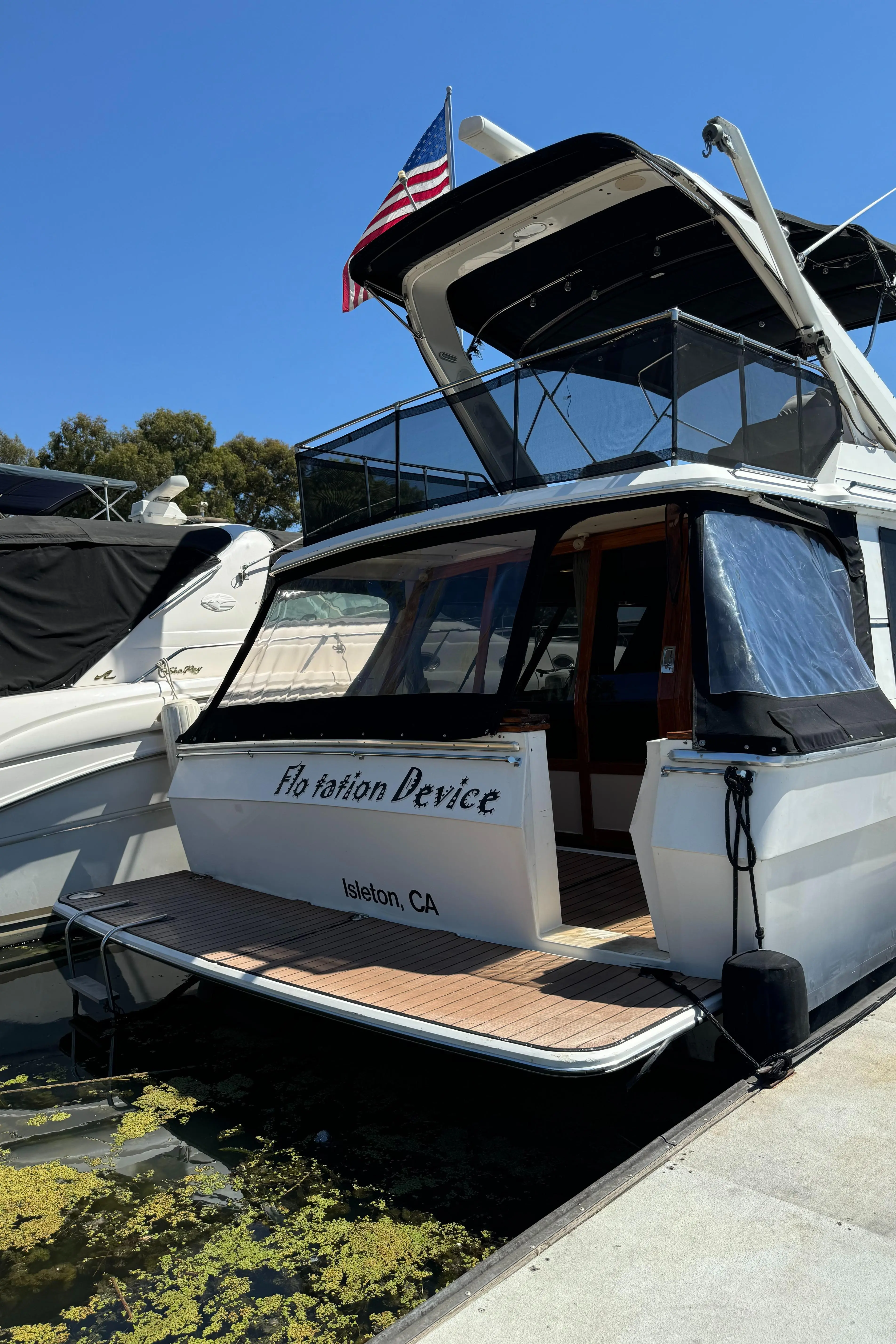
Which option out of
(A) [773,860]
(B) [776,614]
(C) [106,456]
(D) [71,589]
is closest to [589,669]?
(B) [776,614]

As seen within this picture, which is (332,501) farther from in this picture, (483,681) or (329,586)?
(483,681)

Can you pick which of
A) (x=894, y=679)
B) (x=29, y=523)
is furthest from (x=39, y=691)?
(x=894, y=679)

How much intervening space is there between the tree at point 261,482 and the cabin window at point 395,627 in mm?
28273

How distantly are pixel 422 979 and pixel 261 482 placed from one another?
3209cm

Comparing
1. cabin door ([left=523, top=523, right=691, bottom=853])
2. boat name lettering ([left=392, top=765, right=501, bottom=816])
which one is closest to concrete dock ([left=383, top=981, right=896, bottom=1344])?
boat name lettering ([left=392, top=765, right=501, bottom=816])

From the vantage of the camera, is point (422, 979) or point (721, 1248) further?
point (422, 979)

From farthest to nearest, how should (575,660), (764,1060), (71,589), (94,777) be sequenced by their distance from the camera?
1. (71,589)
2. (94,777)
3. (575,660)
4. (764,1060)

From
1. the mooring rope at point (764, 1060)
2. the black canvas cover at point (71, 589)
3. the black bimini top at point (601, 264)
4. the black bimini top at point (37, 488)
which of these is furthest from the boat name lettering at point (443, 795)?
the black bimini top at point (37, 488)

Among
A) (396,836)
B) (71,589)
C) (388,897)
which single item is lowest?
(388,897)

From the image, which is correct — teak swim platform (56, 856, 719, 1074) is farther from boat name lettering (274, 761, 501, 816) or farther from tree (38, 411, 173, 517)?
tree (38, 411, 173, 517)

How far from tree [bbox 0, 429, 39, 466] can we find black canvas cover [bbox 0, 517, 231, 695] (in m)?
31.1

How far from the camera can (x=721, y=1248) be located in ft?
8.78

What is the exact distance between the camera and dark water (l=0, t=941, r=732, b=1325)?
377 cm

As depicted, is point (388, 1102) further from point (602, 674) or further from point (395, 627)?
point (602, 674)
